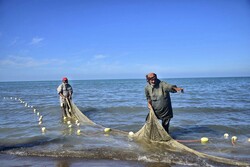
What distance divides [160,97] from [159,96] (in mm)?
36

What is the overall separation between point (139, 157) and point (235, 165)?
1.93m

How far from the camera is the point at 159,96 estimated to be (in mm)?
6430

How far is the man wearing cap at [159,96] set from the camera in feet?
20.7

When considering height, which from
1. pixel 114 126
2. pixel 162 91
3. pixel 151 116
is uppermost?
pixel 162 91

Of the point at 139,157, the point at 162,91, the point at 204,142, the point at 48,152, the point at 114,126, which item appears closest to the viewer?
the point at 139,157

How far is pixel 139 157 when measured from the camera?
18.3 ft

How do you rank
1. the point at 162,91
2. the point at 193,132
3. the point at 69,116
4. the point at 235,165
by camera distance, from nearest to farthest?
the point at 235,165 → the point at 162,91 → the point at 193,132 → the point at 69,116

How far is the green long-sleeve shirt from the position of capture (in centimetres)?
641

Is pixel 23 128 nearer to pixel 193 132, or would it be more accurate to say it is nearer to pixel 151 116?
pixel 151 116

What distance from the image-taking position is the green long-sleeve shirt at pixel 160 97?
641 centimetres

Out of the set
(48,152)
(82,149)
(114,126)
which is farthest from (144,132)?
(114,126)

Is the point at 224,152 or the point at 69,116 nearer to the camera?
the point at 224,152

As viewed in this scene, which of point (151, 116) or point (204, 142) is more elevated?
point (151, 116)

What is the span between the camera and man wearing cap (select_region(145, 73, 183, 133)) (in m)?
6.32
